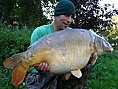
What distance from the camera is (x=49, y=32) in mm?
2945

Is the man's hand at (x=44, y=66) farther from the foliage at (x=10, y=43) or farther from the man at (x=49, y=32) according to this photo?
the foliage at (x=10, y=43)

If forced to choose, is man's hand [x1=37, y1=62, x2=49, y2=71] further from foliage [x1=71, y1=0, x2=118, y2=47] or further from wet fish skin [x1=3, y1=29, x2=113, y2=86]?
foliage [x1=71, y1=0, x2=118, y2=47]

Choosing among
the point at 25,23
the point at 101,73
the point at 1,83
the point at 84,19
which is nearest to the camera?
the point at 1,83

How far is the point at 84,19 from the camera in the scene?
21.6ft

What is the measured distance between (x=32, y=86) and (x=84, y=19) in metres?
3.84

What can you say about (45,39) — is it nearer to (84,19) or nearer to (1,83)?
(1,83)

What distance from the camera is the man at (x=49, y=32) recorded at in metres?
2.82

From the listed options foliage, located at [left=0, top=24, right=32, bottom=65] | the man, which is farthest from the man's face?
foliage, located at [left=0, top=24, right=32, bottom=65]

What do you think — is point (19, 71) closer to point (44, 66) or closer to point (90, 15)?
point (44, 66)

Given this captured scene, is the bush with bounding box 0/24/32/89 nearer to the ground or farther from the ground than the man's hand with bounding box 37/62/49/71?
nearer to the ground

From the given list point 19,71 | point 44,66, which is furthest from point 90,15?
point 19,71

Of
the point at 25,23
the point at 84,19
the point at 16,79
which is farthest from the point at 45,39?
the point at 25,23

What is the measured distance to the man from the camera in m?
2.82

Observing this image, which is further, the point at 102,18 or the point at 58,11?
the point at 102,18
